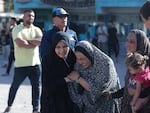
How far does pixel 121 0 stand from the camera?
22.5 metres

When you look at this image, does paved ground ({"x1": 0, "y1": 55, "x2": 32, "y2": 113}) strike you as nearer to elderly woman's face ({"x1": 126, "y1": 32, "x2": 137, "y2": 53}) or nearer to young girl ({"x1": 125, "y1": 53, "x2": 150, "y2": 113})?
elderly woman's face ({"x1": 126, "y1": 32, "x2": 137, "y2": 53})

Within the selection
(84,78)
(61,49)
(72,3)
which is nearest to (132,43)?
(84,78)

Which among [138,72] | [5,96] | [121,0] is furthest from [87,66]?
[121,0]

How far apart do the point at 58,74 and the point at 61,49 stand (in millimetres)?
255

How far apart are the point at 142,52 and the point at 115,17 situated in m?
20.1

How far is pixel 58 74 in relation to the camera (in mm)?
4578

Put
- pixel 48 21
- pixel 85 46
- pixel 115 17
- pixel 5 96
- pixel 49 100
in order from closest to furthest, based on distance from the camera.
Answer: pixel 85 46 → pixel 49 100 → pixel 5 96 → pixel 115 17 → pixel 48 21

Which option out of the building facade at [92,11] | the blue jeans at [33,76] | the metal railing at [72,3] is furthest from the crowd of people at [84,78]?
the metal railing at [72,3]

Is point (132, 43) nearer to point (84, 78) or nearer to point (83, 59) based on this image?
point (83, 59)

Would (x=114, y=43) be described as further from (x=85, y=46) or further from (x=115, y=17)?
(x=85, y=46)

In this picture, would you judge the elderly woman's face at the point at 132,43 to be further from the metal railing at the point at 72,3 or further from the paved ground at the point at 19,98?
the metal railing at the point at 72,3

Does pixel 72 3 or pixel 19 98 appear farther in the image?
pixel 72 3

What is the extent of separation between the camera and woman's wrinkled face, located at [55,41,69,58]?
177 inches

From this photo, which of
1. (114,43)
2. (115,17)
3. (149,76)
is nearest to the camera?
(149,76)
